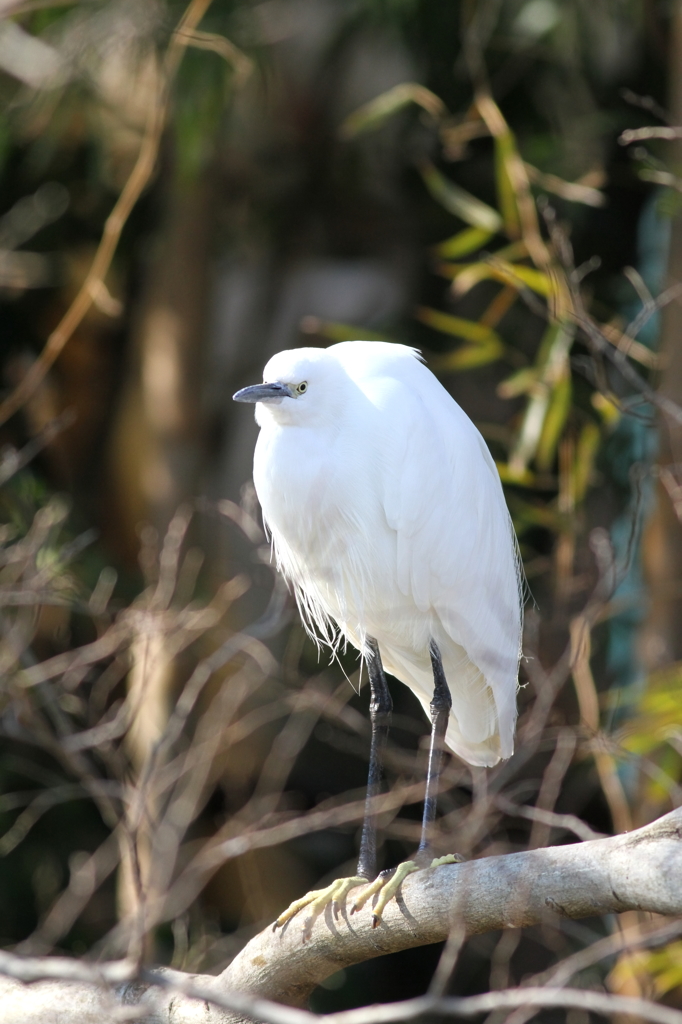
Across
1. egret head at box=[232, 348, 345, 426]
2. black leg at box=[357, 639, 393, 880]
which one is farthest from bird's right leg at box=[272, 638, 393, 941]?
egret head at box=[232, 348, 345, 426]

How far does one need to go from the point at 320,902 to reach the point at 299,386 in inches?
28.4

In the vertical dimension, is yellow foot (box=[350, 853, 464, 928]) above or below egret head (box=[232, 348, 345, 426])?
below

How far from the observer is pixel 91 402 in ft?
13.9

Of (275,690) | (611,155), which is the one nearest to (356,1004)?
(275,690)

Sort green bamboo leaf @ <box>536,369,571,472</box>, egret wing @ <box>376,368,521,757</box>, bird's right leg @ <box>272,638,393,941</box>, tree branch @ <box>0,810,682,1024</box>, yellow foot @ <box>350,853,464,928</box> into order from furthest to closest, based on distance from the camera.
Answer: green bamboo leaf @ <box>536,369,571,472</box>
egret wing @ <box>376,368,521,757</box>
bird's right leg @ <box>272,638,393,941</box>
yellow foot @ <box>350,853,464,928</box>
tree branch @ <box>0,810,682,1024</box>

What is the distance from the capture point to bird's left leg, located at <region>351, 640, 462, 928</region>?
136 cm

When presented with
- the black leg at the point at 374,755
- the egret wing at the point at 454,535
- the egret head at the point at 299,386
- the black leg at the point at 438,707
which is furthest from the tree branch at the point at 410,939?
the egret head at the point at 299,386

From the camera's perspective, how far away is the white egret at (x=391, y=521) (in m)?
1.55

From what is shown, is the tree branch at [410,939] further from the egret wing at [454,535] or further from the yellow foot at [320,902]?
the egret wing at [454,535]

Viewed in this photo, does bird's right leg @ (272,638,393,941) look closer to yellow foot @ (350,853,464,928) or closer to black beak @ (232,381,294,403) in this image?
yellow foot @ (350,853,464,928)

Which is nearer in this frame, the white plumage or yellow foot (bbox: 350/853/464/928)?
yellow foot (bbox: 350/853/464/928)

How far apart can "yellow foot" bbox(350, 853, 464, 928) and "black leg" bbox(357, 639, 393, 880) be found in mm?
156

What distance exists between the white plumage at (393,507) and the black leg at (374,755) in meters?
0.07

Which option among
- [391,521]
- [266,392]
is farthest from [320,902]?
[266,392]
